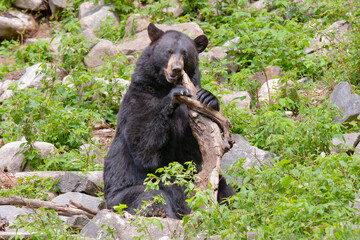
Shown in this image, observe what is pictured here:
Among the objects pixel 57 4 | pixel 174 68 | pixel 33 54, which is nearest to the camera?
pixel 174 68

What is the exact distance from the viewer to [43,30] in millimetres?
14719

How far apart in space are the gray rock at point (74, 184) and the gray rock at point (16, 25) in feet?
24.0

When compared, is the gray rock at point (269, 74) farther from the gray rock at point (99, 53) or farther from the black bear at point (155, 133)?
the gray rock at point (99, 53)

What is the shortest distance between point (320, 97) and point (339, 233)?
18.9ft

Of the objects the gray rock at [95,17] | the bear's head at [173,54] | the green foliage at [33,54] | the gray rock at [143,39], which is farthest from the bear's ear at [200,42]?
the gray rock at [95,17]

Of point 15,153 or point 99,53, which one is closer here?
point 15,153

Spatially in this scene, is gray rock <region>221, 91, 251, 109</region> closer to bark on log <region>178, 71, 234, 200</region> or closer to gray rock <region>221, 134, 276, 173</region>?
gray rock <region>221, 134, 276, 173</region>

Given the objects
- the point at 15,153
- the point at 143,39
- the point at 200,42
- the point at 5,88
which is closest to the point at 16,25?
the point at 5,88

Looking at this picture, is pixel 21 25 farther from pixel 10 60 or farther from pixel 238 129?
pixel 238 129

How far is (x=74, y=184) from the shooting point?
761 cm

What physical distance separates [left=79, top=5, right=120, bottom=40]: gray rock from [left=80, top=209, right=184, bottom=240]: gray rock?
8.59 metres

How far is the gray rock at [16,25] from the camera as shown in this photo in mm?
14117

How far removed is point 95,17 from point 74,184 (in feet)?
23.3

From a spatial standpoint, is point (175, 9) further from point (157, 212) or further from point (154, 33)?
point (157, 212)
